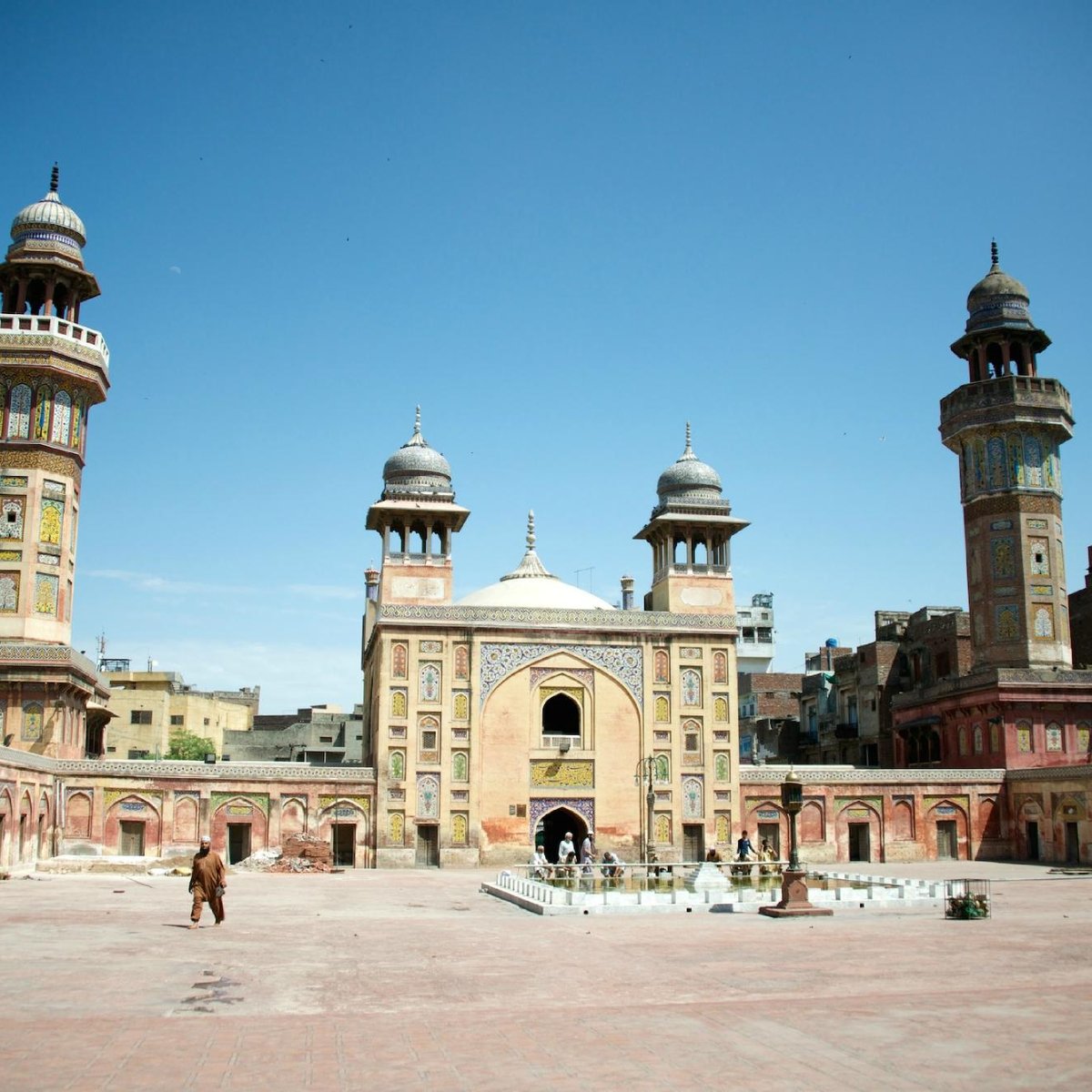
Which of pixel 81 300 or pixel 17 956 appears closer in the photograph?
pixel 17 956

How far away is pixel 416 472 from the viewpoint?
39.6m

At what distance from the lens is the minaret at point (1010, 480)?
40.6m

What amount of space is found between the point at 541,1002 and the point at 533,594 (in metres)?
30.2

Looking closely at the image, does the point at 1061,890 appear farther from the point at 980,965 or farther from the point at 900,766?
the point at 900,766

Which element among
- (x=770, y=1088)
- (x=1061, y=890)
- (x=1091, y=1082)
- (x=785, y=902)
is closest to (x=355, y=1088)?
(x=770, y=1088)

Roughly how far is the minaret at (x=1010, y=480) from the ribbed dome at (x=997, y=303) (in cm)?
4

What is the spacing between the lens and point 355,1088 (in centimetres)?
806

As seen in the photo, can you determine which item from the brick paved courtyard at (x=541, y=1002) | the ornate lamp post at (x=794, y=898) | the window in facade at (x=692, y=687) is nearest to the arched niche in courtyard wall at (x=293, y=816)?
the window in facade at (x=692, y=687)

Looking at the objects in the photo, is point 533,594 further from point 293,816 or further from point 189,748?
point 189,748

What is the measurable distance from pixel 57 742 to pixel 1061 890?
25.0 m

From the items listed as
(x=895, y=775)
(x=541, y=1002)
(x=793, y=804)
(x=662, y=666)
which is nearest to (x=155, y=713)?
(x=662, y=666)

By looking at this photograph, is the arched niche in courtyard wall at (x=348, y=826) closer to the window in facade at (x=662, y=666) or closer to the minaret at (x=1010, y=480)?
the window in facade at (x=662, y=666)

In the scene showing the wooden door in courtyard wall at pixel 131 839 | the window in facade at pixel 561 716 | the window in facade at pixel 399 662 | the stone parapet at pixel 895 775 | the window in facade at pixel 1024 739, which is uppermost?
the window in facade at pixel 399 662

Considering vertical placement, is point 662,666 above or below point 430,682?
above
